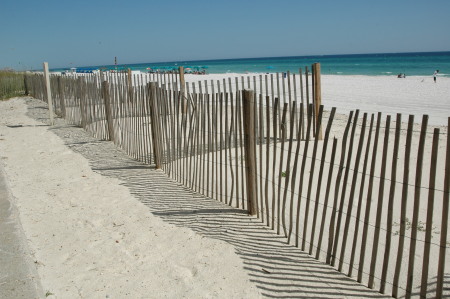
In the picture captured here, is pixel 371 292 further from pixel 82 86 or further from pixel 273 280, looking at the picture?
pixel 82 86

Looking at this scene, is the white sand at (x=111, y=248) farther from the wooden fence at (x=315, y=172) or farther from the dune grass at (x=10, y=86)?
the dune grass at (x=10, y=86)

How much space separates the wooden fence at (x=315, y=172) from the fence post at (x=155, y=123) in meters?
0.02

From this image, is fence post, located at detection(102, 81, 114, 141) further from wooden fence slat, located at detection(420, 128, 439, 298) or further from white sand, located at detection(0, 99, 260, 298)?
wooden fence slat, located at detection(420, 128, 439, 298)

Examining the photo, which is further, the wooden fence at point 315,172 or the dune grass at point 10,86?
the dune grass at point 10,86

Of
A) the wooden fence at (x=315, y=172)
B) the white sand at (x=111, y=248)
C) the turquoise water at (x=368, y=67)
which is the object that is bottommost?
the white sand at (x=111, y=248)

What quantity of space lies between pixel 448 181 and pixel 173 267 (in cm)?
227

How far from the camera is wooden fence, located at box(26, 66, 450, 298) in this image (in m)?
2.91

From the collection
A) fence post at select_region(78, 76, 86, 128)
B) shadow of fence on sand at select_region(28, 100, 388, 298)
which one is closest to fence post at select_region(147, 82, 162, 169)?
shadow of fence on sand at select_region(28, 100, 388, 298)

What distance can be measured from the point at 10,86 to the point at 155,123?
23337 mm

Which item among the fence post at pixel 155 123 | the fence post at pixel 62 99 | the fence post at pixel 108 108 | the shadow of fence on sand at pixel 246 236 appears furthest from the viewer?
the fence post at pixel 62 99

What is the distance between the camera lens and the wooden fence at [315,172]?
2.91m

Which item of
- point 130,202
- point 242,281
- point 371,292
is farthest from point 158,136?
point 371,292

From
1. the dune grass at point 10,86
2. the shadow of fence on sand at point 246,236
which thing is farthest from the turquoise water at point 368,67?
the dune grass at point 10,86

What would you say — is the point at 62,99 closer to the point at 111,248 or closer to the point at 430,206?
the point at 111,248
